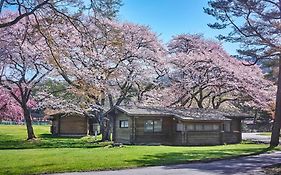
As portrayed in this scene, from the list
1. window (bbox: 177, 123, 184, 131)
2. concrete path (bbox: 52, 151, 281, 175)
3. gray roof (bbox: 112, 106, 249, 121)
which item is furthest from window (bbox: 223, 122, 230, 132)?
concrete path (bbox: 52, 151, 281, 175)

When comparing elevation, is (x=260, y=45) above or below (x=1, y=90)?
above

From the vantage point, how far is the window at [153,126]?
31859mm

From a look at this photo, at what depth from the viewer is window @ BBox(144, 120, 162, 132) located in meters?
31.9

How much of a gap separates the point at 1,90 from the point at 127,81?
11.0 m

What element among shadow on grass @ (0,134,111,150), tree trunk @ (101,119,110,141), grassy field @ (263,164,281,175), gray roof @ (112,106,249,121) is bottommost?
grassy field @ (263,164,281,175)

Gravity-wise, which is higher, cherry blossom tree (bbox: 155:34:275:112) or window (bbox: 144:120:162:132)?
cherry blossom tree (bbox: 155:34:275:112)

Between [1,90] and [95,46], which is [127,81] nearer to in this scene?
[1,90]

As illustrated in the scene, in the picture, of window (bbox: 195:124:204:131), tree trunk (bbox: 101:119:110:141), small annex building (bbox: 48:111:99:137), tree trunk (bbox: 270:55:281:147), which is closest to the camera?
tree trunk (bbox: 270:55:281:147)

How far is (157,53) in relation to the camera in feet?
123

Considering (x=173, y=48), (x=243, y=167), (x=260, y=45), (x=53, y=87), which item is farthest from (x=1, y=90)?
(x=243, y=167)

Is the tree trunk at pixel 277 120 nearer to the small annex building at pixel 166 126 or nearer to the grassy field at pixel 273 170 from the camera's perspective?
the small annex building at pixel 166 126

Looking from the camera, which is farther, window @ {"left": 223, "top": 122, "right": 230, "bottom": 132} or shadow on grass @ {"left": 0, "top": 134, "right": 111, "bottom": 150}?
window @ {"left": 223, "top": 122, "right": 230, "bottom": 132}

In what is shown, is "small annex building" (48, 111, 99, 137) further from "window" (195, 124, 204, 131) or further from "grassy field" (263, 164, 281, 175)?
"grassy field" (263, 164, 281, 175)

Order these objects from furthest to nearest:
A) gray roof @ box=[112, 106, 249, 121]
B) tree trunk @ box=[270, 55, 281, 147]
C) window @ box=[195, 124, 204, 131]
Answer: window @ box=[195, 124, 204, 131]
gray roof @ box=[112, 106, 249, 121]
tree trunk @ box=[270, 55, 281, 147]
